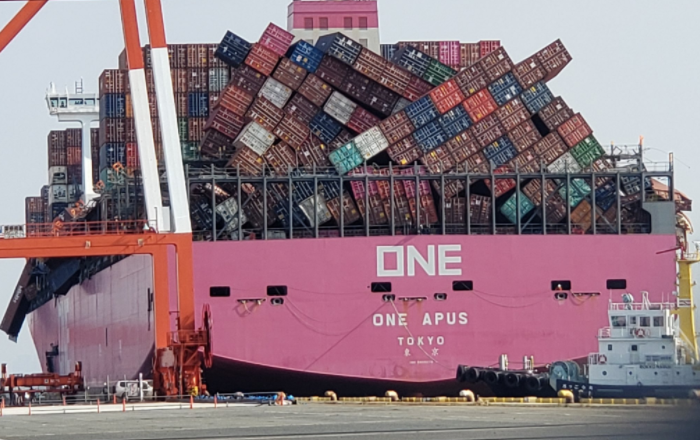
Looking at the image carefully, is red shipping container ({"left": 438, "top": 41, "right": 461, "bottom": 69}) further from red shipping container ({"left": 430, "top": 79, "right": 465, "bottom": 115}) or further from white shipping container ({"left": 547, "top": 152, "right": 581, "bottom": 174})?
white shipping container ({"left": 547, "top": 152, "right": 581, "bottom": 174})

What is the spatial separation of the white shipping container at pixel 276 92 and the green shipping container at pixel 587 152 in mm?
8217

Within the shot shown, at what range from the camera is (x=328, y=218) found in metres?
37.0

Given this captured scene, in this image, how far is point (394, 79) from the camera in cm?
3838

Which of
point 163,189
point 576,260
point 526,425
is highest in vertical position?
point 163,189

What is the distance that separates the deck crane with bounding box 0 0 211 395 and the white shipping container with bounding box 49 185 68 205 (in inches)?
753

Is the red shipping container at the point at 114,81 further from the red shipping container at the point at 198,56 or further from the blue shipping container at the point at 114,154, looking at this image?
the red shipping container at the point at 198,56

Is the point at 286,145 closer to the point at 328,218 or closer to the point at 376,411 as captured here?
the point at 328,218

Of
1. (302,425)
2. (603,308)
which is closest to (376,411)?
(302,425)

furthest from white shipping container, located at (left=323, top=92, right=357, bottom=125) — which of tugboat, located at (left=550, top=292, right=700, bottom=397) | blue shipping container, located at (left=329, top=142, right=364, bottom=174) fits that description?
tugboat, located at (left=550, top=292, right=700, bottom=397)

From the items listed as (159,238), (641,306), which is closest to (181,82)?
(159,238)

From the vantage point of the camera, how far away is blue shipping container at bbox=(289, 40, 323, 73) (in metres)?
38.5

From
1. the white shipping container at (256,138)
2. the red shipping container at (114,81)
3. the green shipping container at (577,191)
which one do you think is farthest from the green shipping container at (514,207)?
the red shipping container at (114,81)

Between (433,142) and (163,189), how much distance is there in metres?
8.46

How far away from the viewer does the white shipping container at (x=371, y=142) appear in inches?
1462
